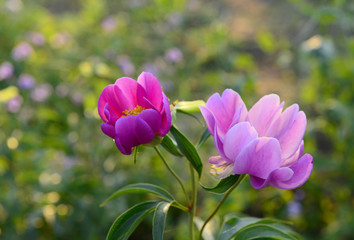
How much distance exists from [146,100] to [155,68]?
202 centimetres

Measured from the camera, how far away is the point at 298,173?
1.61ft

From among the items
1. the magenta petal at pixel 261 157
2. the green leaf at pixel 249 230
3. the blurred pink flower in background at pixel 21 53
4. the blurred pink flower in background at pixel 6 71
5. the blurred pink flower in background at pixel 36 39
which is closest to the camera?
the magenta petal at pixel 261 157

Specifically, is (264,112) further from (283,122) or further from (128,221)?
(128,221)

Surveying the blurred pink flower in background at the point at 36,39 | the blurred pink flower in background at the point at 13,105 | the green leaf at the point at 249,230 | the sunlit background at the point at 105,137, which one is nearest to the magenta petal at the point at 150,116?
the green leaf at the point at 249,230

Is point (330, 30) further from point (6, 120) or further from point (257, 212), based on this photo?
point (6, 120)

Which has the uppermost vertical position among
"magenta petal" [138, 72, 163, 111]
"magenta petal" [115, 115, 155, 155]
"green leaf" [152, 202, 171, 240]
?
"magenta petal" [138, 72, 163, 111]

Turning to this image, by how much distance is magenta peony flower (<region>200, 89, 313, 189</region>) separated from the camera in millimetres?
475

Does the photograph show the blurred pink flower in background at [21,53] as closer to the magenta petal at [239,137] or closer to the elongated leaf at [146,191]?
the elongated leaf at [146,191]

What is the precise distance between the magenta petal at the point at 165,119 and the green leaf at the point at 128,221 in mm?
108

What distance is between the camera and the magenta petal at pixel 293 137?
0.50 meters

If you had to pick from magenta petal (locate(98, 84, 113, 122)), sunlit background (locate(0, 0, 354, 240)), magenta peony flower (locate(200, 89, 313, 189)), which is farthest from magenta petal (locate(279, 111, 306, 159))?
sunlit background (locate(0, 0, 354, 240))

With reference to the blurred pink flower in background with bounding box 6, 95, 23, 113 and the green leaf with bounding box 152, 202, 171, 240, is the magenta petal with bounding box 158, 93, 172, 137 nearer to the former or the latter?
the green leaf with bounding box 152, 202, 171, 240

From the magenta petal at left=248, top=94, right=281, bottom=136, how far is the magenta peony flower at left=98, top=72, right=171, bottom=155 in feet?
0.39

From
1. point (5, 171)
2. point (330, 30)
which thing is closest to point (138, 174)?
point (5, 171)
